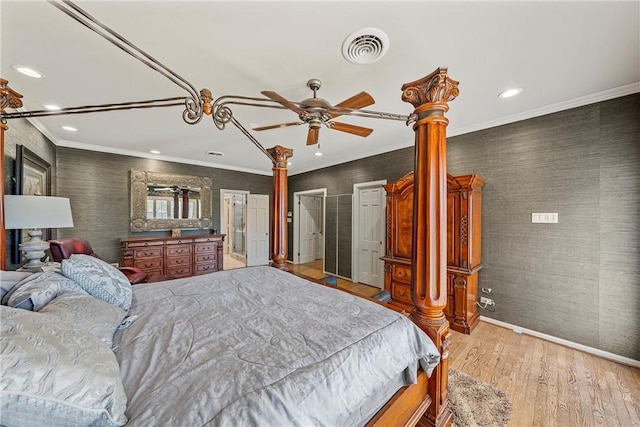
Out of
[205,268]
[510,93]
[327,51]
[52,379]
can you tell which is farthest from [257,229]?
[52,379]

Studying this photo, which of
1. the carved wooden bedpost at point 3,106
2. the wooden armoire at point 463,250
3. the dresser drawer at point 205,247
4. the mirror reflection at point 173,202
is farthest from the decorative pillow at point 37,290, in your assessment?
the mirror reflection at point 173,202

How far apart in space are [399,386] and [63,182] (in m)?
5.46

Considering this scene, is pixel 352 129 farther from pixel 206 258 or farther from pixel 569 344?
pixel 206 258

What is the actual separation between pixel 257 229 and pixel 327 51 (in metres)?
5.02

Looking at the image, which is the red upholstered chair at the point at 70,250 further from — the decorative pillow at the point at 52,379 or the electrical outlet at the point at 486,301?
the electrical outlet at the point at 486,301

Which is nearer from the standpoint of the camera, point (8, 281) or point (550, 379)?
point (8, 281)

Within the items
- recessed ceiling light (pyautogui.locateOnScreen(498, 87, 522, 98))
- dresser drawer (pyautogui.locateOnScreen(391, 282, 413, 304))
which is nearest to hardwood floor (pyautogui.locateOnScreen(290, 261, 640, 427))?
dresser drawer (pyautogui.locateOnScreen(391, 282, 413, 304))

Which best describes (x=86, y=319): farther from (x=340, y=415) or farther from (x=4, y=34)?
(x=4, y=34)

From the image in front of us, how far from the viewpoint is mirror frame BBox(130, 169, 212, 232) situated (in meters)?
4.39

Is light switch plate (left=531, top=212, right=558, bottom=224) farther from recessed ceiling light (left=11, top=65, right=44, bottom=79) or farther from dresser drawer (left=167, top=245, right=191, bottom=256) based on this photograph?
dresser drawer (left=167, top=245, right=191, bottom=256)

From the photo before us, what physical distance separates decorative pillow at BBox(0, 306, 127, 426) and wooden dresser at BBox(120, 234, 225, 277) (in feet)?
13.0

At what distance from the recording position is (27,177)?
8.39 ft

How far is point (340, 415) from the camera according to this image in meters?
0.92

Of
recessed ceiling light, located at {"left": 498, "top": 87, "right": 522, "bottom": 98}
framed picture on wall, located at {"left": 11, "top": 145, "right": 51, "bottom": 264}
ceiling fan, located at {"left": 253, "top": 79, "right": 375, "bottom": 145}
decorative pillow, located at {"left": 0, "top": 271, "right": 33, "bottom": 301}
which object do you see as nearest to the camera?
decorative pillow, located at {"left": 0, "top": 271, "right": 33, "bottom": 301}
